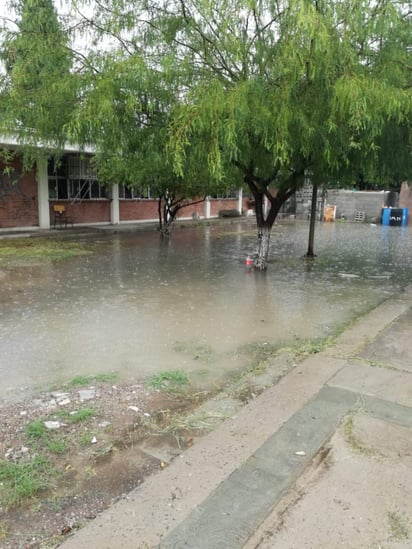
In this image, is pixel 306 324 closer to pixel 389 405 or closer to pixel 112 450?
pixel 389 405

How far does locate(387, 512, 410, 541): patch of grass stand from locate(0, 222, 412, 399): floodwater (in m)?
2.12

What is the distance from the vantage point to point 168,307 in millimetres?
6934

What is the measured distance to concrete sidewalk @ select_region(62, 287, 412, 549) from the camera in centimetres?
224

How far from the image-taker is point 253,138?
6957mm

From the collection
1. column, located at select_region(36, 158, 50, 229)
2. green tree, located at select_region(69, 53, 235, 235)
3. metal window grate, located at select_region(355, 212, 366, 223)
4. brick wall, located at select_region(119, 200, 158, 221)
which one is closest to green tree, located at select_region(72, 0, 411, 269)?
green tree, located at select_region(69, 53, 235, 235)

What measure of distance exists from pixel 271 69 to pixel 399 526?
5743 millimetres

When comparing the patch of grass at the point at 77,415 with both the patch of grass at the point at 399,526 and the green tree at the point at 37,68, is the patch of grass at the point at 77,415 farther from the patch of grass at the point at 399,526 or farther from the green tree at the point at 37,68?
the green tree at the point at 37,68

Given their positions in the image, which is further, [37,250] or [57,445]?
[37,250]

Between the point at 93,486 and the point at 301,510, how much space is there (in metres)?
1.20

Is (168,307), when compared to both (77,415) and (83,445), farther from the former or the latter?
(83,445)

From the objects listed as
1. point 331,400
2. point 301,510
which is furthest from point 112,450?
point 331,400

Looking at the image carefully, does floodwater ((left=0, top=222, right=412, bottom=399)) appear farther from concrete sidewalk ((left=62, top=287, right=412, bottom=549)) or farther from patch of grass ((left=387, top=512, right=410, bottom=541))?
patch of grass ((left=387, top=512, right=410, bottom=541))

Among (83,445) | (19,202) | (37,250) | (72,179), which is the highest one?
(72,179)

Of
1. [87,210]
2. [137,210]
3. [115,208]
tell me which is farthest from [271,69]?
[137,210]
